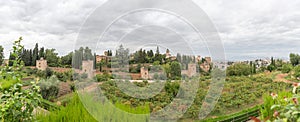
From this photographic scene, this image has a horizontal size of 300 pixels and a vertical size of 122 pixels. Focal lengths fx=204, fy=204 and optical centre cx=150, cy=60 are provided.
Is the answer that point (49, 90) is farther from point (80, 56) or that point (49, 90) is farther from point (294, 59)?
point (294, 59)

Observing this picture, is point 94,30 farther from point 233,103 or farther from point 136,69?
point 233,103

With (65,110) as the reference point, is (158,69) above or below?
above

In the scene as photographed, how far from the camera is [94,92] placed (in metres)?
2.00

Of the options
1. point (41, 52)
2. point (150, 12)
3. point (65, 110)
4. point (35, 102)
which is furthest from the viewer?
point (41, 52)

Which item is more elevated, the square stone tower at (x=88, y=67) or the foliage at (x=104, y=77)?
the square stone tower at (x=88, y=67)

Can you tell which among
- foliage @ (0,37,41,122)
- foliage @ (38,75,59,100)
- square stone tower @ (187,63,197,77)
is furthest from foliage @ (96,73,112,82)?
foliage @ (38,75,59,100)

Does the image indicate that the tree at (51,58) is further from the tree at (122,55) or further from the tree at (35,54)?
the tree at (122,55)

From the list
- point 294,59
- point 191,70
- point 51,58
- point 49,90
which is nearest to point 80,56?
point 191,70

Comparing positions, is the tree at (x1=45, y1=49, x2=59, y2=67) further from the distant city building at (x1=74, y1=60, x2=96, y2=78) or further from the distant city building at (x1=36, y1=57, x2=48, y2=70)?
the distant city building at (x1=74, y1=60, x2=96, y2=78)

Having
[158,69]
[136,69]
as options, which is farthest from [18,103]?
[158,69]

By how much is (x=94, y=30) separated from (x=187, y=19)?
922 millimetres

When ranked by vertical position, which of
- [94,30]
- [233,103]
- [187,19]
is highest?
[187,19]

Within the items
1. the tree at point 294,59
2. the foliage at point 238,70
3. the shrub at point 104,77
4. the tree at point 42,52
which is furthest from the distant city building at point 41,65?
the tree at point 294,59

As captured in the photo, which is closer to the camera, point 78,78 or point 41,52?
point 78,78
